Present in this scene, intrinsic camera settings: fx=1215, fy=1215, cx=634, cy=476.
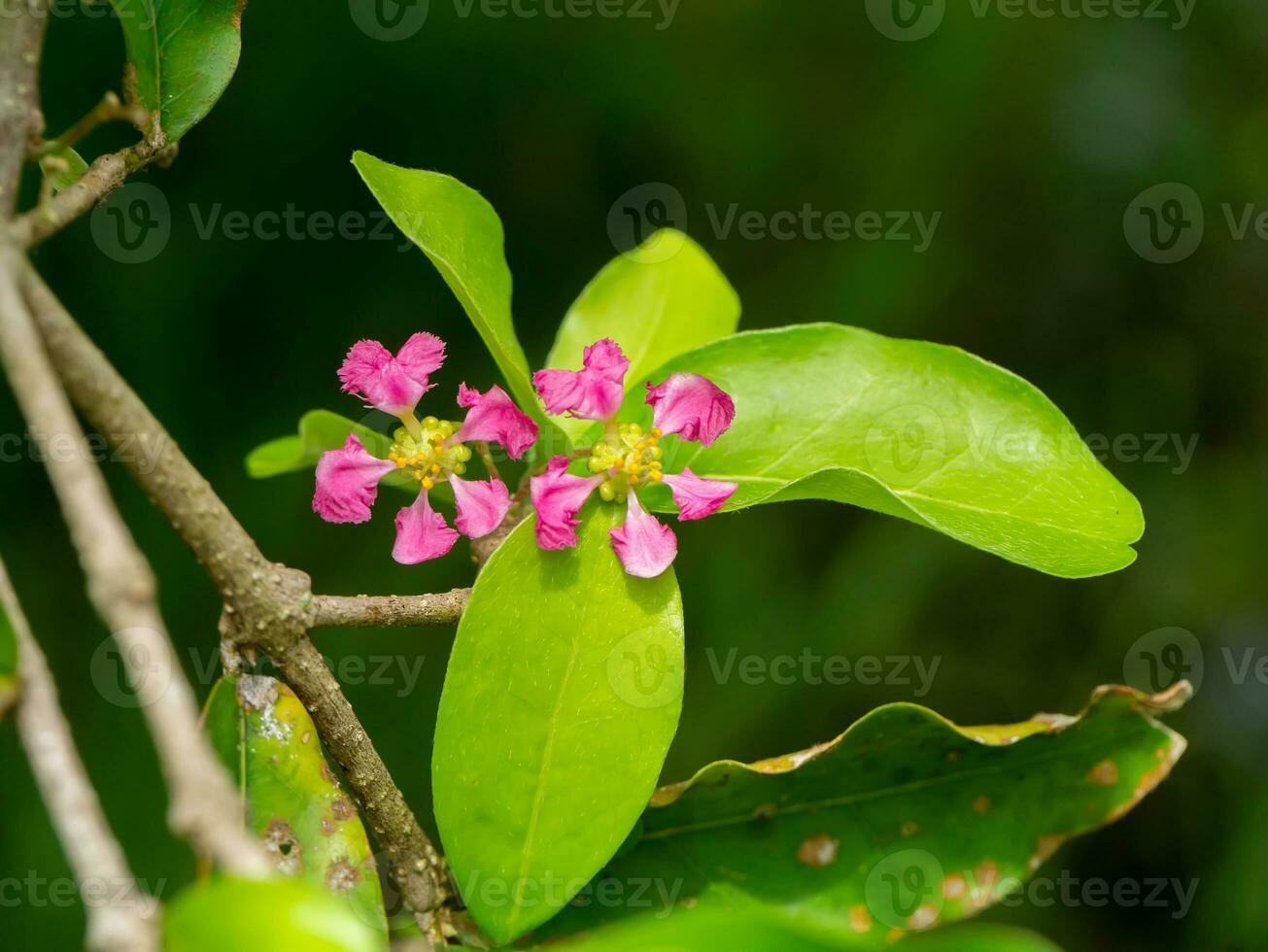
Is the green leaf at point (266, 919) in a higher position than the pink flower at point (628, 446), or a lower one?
lower

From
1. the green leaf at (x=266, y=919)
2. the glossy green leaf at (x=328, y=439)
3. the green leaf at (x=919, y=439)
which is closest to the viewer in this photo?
the green leaf at (x=266, y=919)

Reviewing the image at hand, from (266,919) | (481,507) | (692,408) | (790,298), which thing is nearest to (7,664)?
(266,919)

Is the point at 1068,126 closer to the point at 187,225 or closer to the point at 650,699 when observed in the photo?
the point at 187,225

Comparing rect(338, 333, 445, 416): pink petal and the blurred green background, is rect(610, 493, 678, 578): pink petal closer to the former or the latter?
rect(338, 333, 445, 416): pink petal

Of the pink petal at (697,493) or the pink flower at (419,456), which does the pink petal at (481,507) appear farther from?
the pink petal at (697,493)

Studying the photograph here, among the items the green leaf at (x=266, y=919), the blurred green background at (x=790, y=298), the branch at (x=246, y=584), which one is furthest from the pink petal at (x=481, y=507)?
the blurred green background at (x=790, y=298)

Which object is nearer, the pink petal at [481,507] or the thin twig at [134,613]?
the thin twig at [134,613]
